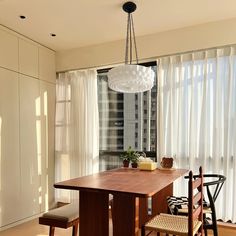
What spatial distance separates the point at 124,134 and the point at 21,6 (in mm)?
2321

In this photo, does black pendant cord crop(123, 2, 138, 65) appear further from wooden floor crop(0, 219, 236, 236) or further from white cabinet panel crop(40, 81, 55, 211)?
wooden floor crop(0, 219, 236, 236)

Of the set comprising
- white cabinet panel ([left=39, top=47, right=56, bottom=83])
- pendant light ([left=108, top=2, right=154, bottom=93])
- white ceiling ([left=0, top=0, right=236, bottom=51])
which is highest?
white ceiling ([left=0, top=0, right=236, bottom=51])

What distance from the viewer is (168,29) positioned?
3762 mm

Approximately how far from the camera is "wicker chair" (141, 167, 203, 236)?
2043mm

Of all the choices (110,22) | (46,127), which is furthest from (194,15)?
(46,127)

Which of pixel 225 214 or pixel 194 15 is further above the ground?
pixel 194 15

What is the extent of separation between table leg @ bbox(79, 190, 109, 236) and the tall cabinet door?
5.60 ft

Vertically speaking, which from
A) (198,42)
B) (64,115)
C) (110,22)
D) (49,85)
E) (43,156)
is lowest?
(43,156)

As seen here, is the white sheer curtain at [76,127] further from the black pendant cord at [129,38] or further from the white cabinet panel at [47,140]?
the black pendant cord at [129,38]

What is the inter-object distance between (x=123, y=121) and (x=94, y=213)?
2147mm

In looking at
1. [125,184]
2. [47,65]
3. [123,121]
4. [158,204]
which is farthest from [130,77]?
[47,65]

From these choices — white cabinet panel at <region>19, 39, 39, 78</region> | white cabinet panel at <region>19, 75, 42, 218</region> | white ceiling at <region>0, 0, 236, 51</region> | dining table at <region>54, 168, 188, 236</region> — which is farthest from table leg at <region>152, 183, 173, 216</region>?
white cabinet panel at <region>19, 39, 39, 78</region>

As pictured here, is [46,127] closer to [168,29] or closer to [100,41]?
[100,41]

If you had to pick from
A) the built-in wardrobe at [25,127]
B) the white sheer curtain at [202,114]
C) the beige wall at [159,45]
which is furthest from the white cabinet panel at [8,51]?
the white sheer curtain at [202,114]
